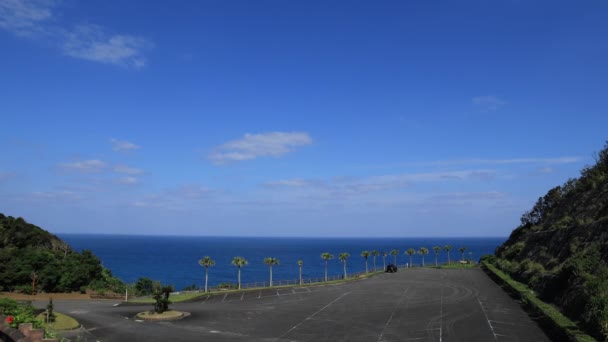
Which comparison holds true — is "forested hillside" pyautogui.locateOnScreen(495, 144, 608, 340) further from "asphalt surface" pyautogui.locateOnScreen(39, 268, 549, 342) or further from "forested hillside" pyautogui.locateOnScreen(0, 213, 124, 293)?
"forested hillside" pyautogui.locateOnScreen(0, 213, 124, 293)

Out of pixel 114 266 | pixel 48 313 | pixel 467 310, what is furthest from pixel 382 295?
pixel 114 266

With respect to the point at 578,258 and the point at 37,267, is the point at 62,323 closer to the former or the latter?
the point at 37,267

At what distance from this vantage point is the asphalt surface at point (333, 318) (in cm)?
3019

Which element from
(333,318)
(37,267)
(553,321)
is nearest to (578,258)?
(553,321)

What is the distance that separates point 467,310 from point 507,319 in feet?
15.4

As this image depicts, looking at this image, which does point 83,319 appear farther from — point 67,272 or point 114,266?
point 114,266

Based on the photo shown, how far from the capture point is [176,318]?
125 feet

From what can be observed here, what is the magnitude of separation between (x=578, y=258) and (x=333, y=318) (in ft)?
67.9

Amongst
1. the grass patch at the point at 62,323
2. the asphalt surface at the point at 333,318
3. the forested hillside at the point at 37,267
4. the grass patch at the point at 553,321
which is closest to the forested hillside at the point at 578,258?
the grass patch at the point at 553,321

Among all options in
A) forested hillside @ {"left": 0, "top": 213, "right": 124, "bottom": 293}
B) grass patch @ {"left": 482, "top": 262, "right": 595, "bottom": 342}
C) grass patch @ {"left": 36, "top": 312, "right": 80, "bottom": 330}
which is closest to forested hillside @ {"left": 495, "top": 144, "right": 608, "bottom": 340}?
grass patch @ {"left": 482, "top": 262, "right": 595, "bottom": 342}

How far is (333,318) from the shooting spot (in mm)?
36375

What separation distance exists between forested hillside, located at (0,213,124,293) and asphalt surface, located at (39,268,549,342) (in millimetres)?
11381

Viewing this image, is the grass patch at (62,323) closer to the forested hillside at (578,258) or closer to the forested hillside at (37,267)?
the forested hillside at (37,267)

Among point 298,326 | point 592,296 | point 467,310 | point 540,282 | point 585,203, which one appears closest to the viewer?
point 592,296
